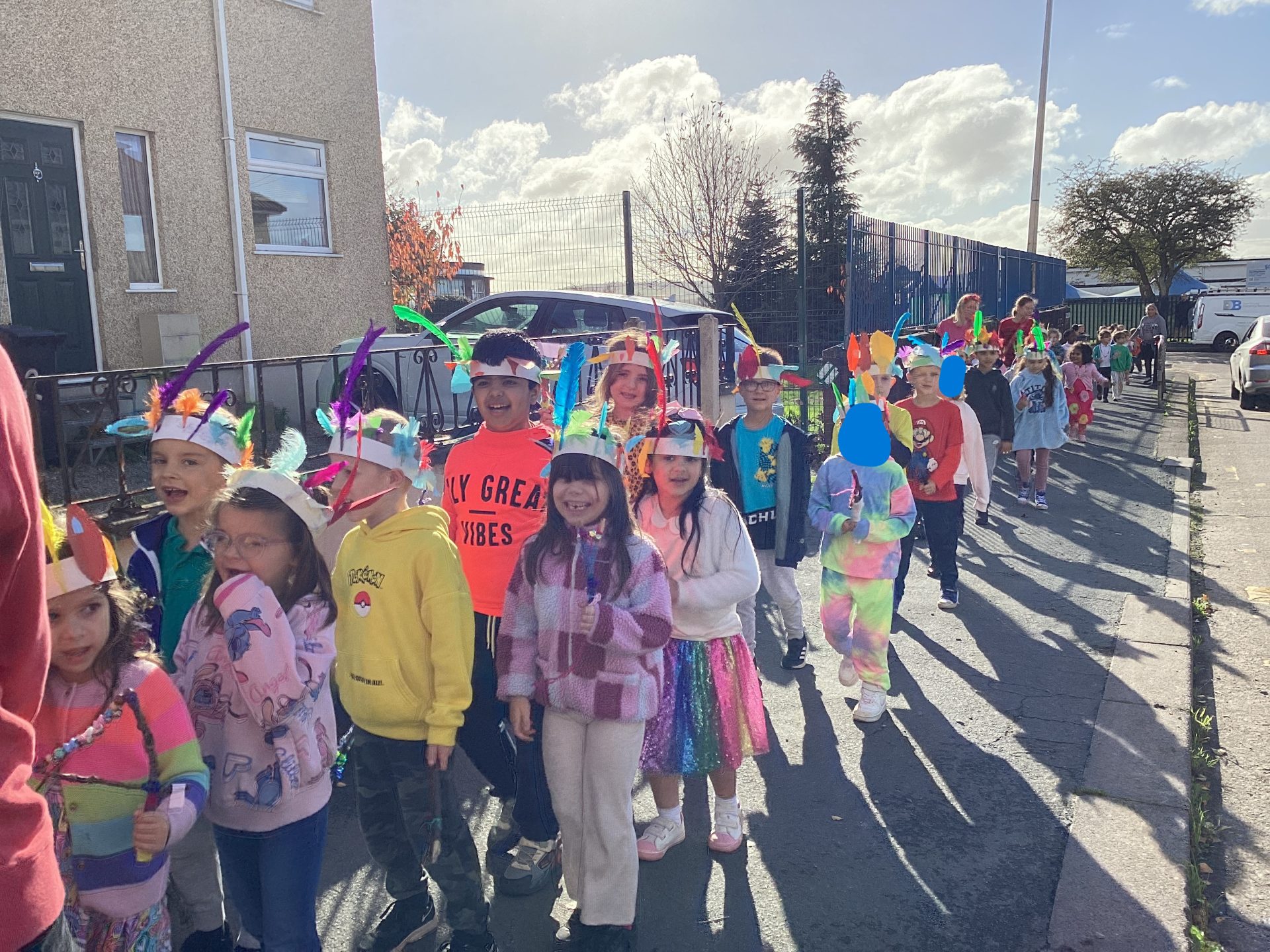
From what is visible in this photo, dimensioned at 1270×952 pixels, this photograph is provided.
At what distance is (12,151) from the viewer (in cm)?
798

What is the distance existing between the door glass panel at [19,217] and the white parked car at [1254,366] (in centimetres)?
1714

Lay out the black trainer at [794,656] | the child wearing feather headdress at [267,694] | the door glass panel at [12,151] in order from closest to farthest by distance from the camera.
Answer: the child wearing feather headdress at [267,694]
the black trainer at [794,656]
the door glass panel at [12,151]

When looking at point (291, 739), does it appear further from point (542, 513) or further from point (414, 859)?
point (542, 513)

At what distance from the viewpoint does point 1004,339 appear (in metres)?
10.3

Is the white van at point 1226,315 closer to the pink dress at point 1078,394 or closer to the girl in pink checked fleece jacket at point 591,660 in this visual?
the pink dress at point 1078,394

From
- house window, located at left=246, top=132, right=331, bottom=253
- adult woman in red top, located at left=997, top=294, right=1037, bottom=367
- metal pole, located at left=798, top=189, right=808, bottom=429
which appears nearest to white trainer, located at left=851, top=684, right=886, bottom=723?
metal pole, located at left=798, top=189, right=808, bottom=429

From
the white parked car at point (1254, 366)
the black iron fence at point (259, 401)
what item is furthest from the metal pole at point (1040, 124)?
the black iron fence at point (259, 401)

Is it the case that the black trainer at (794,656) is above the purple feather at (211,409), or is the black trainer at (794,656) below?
below

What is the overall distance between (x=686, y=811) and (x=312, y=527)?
1.85 meters

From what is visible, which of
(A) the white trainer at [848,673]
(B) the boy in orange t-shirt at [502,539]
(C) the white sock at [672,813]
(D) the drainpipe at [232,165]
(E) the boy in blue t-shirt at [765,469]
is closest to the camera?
(B) the boy in orange t-shirt at [502,539]

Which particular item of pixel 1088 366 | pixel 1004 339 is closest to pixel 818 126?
pixel 1088 366

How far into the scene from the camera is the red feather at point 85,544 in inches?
76.6

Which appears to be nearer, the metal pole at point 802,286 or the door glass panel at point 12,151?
the door glass panel at point 12,151

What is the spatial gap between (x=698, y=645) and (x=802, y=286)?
21.2 feet
